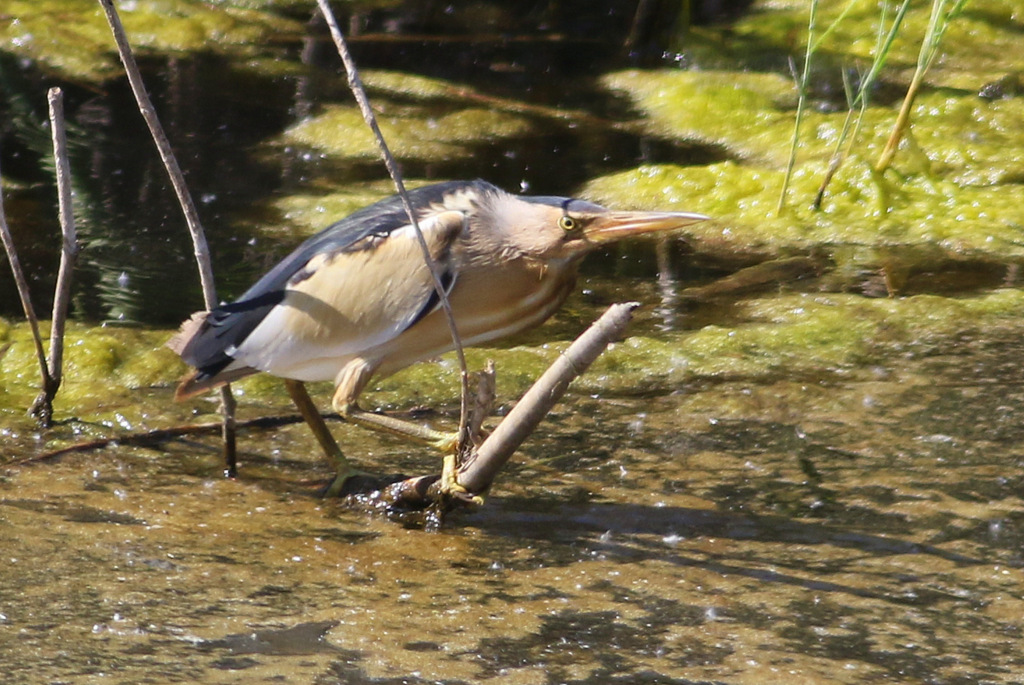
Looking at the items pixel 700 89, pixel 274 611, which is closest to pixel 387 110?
pixel 700 89

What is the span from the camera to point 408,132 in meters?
5.83

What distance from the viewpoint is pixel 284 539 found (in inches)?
103

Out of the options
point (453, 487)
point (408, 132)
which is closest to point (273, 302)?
point (453, 487)

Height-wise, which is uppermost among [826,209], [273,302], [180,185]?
[180,185]

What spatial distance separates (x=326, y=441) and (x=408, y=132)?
3091mm

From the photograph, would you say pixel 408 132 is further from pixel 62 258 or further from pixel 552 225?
pixel 552 225

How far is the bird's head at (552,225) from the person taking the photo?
2740 millimetres

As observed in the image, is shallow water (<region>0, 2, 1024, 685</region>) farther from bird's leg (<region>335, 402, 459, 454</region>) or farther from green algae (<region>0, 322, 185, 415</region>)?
bird's leg (<region>335, 402, 459, 454</region>)

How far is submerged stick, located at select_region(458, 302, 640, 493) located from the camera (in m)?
2.43

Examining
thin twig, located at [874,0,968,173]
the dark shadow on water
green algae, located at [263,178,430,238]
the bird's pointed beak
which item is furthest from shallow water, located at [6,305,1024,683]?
green algae, located at [263,178,430,238]

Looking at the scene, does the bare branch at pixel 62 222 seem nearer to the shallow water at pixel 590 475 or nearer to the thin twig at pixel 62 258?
the thin twig at pixel 62 258

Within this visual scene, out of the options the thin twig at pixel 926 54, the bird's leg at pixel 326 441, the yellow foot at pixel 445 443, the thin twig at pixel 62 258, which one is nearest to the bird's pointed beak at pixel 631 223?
the yellow foot at pixel 445 443

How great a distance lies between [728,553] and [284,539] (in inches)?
33.8

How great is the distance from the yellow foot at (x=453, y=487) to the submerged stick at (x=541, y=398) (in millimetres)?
13
